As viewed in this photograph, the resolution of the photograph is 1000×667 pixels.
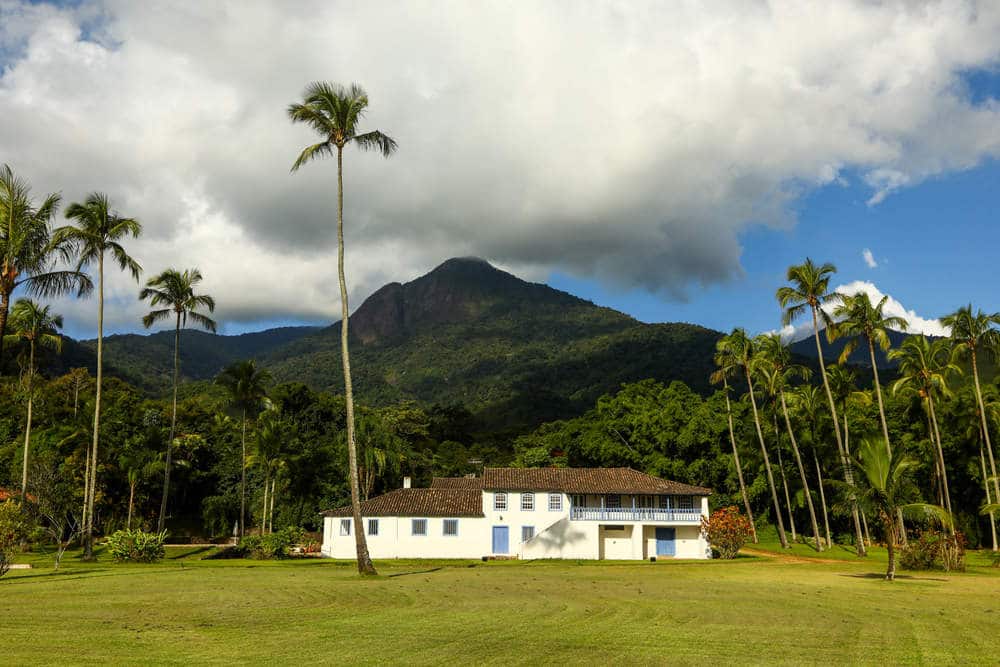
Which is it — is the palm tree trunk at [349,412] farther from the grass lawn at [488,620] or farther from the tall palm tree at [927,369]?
the tall palm tree at [927,369]

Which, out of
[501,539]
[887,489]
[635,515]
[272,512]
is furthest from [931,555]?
[272,512]

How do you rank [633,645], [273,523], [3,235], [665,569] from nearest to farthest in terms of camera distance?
1. [633,645]
2. [3,235]
3. [665,569]
4. [273,523]

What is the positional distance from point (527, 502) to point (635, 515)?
683cm

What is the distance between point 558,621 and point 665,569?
21.2m

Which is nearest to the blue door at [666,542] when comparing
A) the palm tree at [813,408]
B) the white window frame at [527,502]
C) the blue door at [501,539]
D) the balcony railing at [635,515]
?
the balcony railing at [635,515]

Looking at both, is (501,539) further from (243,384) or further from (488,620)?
(488,620)

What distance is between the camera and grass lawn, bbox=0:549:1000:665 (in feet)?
37.3

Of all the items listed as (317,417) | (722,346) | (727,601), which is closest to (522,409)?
(317,417)

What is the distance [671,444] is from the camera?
59.1 metres

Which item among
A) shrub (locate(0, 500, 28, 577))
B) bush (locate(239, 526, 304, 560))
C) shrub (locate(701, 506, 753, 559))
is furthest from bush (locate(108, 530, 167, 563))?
shrub (locate(701, 506, 753, 559))

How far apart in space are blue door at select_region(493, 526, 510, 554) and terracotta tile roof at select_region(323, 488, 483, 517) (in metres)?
1.53

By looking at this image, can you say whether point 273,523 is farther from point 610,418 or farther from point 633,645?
point 633,645

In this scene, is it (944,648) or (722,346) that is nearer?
(944,648)

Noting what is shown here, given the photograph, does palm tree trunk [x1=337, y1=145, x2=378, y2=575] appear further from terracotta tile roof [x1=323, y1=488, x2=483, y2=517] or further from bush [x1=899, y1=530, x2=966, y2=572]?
bush [x1=899, y1=530, x2=966, y2=572]
